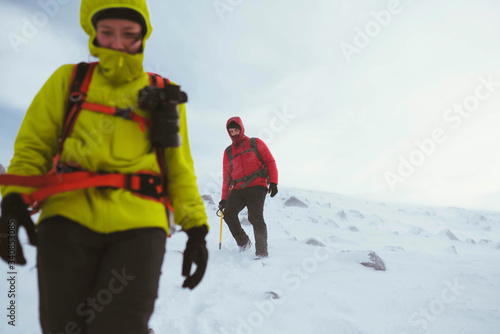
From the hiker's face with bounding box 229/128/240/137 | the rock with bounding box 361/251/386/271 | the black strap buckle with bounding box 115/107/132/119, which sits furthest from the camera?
the hiker's face with bounding box 229/128/240/137

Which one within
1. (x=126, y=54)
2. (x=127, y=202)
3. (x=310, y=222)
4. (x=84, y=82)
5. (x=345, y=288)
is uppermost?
(x=126, y=54)

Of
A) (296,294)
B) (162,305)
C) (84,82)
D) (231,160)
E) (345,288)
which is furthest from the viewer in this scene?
(231,160)

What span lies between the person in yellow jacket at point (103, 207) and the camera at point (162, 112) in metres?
0.06

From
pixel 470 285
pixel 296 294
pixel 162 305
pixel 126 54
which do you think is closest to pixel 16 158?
pixel 126 54

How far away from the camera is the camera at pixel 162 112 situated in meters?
1.56

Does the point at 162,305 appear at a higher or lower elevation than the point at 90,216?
lower

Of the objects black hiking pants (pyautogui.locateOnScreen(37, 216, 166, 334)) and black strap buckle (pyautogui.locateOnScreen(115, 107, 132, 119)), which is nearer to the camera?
black hiking pants (pyautogui.locateOnScreen(37, 216, 166, 334))

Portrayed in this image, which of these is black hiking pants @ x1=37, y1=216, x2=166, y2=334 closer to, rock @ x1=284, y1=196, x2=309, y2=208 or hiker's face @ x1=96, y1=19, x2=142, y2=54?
hiker's face @ x1=96, y1=19, x2=142, y2=54

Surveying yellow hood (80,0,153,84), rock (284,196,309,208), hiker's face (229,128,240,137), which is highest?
yellow hood (80,0,153,84)

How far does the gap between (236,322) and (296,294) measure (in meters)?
1.04

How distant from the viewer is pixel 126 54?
1570 millimetres

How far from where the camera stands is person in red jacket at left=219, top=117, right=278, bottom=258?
550 centimetres

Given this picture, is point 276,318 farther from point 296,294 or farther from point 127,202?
point 127,202

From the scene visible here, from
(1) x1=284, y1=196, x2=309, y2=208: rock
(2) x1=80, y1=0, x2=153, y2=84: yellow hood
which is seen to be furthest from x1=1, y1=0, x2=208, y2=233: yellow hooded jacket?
(1) x1=284, y1=196, x2=309, y2=208: rock
